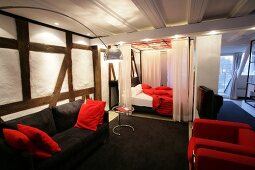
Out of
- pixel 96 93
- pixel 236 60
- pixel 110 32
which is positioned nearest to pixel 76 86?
pixel 96 93

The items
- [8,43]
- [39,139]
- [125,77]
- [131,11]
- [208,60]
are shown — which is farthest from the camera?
[125,77]

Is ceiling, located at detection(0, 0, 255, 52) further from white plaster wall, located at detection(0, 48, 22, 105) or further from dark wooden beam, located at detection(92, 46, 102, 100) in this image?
dark wooden beam, located at detection(92, 46, 102, 100)

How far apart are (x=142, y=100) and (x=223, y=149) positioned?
3.09 metres

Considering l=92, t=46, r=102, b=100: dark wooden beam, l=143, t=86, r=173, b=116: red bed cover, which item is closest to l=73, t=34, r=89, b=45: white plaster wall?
l=92, t=46, r=102, b=100: dark wooden beam

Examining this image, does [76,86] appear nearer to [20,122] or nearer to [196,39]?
[20,122]

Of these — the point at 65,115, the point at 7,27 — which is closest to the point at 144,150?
the point at 65,115

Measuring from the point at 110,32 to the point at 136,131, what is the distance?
268cm

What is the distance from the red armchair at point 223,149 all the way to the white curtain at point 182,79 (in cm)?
186

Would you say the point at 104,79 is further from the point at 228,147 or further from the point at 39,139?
the point at 228,147

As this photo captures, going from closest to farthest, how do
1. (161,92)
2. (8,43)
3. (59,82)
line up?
(8,43), (59,82), (161,92)

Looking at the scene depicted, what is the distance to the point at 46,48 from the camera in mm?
3094

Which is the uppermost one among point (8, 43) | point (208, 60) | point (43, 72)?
point (8, 43)

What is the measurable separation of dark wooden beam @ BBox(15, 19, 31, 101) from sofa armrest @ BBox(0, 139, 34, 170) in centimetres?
137

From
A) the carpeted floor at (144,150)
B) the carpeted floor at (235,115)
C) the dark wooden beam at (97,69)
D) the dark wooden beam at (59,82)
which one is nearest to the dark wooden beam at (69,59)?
the dark wooden beam at (59,82)
